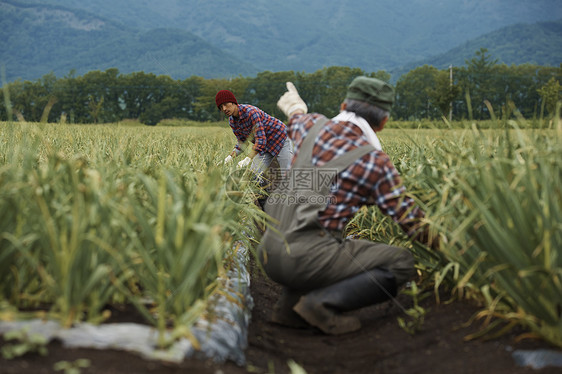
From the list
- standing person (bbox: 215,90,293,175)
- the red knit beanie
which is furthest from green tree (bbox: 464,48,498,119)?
the red knit beanie

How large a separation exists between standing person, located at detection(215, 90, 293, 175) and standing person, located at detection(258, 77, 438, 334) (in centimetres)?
274

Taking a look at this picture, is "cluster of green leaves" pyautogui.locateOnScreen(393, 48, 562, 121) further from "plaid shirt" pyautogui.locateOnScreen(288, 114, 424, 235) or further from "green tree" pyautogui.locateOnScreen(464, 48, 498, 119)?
"plaid shirt" pyautogui.locateOnScreen(288, 114, 424, 235)

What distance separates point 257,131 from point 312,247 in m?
3.34

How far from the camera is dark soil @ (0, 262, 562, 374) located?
5.05 ft

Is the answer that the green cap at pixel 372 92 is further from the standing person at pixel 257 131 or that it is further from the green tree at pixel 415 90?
the green tree at pixel 415 90

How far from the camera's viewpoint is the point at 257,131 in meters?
5.66

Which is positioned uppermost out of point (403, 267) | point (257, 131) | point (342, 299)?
point (257, 131)

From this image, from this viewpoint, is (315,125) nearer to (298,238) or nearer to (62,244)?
(298,238)

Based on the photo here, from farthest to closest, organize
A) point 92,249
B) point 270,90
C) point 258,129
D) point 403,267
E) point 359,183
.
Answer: point 270,90
point 258,129
point 403,267
point 359,183
point 92,249

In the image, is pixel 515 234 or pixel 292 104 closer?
pixel 515 234

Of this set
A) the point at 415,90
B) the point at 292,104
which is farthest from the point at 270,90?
the point at 292,104

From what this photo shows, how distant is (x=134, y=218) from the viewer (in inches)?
73.6

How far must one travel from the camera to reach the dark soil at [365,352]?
5.05 ft

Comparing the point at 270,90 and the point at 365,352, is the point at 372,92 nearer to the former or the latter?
the point at 365,352
